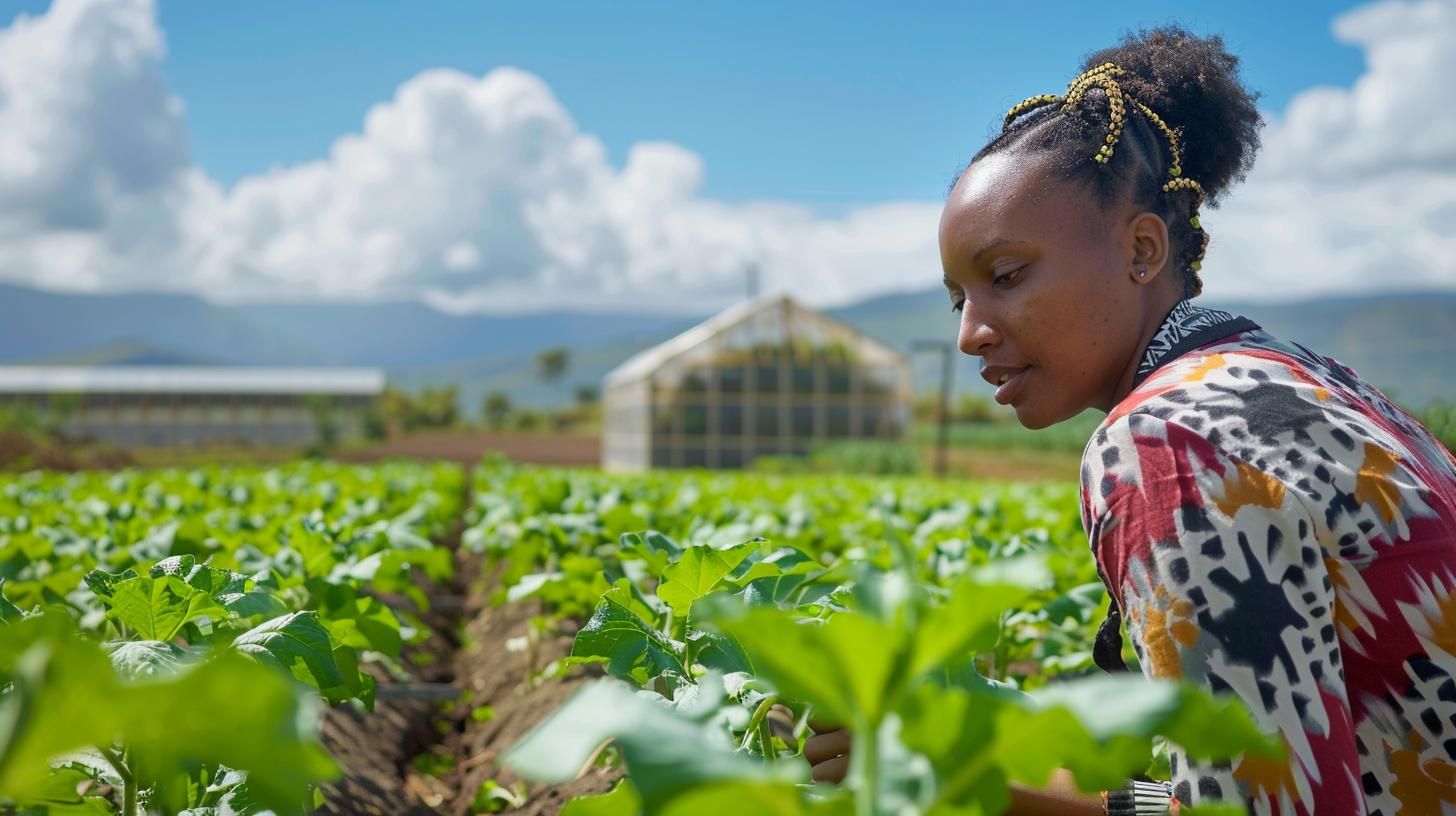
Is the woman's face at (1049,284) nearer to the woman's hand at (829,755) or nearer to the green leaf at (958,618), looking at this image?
the woman's hand at (829,755)

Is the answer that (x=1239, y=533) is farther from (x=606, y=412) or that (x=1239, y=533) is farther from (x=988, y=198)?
(x=606, y=412)

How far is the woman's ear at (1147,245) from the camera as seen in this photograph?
5.38ft

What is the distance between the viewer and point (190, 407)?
4034 cm

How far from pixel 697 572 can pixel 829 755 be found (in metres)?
0.36

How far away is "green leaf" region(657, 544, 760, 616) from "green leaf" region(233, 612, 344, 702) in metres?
0.50

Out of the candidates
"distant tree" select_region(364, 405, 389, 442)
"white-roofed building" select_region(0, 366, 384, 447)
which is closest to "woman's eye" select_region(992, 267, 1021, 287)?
"white-roofed building" select_region(0, 366, 384, 447)

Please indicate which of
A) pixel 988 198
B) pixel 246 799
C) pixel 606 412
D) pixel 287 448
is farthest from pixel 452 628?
pixel 287 448

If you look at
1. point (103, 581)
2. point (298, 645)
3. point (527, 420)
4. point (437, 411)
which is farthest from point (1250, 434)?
point (527, 420)

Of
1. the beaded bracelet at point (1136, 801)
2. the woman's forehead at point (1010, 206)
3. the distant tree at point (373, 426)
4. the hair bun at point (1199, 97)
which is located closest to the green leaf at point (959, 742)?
the beaded bracelet at point (1136, 801)

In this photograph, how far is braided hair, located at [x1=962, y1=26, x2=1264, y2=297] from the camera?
1660mm

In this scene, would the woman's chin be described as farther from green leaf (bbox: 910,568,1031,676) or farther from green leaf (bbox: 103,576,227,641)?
green leaf (bbox: 103,576,227,641)

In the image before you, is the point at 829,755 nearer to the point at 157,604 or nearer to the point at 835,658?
the point at 835,658

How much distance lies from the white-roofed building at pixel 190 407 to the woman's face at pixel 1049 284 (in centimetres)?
4062

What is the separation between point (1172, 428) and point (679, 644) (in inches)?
31.4
